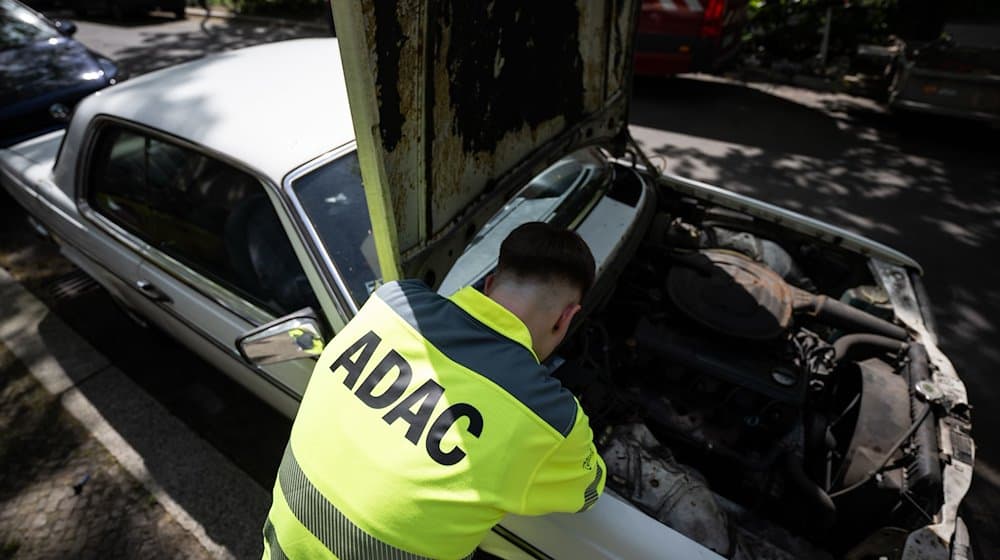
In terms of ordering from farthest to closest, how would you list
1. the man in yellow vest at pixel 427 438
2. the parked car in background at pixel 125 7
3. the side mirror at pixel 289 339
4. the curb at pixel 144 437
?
the parked car in background at pixel 125 7 < the curb at pixel 144 437 < the side mirror at pixel 289 339 < the man in yellow vest at pixel 427 438

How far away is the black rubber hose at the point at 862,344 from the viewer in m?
2.16

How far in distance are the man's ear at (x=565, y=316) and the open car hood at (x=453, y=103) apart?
15.4 inches

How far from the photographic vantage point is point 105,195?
8.86 ft

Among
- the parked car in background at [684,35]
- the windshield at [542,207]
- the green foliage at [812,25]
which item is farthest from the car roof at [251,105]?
the green foliage at [812,25]

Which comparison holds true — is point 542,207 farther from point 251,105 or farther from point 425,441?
point 425,441

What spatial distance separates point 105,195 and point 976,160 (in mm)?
7620

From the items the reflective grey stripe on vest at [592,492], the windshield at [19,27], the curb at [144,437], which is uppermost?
the windshield at [19,27]

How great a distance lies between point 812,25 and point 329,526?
9692mm

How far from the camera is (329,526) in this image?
1187 mm

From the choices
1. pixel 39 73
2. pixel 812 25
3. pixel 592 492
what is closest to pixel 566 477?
pixel 592 492

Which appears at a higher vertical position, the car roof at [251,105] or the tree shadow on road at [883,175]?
the car roof at [251,105]

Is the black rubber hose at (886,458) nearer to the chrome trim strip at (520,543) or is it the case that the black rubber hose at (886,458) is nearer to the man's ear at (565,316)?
the chrome trim strip at (520,543)

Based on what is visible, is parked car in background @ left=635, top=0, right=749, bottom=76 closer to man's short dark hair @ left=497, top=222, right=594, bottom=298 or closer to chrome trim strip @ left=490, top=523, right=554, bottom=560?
man's short dark hair @ left=497, top=222, right=594, bottom=298

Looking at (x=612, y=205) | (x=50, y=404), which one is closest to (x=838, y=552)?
(x=612, y=205)
